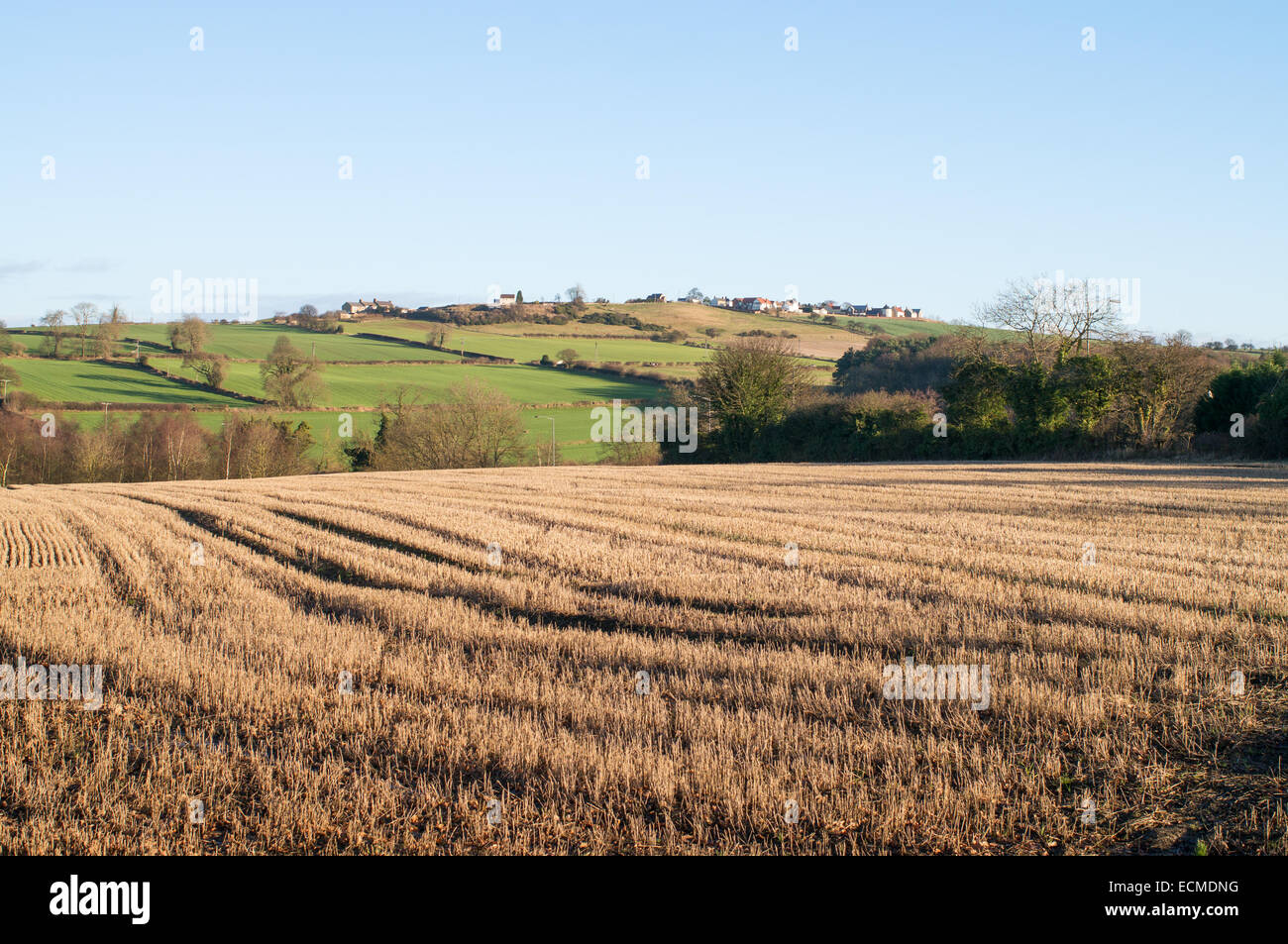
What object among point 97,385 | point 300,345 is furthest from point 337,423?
point 300,345

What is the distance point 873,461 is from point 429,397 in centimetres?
3728

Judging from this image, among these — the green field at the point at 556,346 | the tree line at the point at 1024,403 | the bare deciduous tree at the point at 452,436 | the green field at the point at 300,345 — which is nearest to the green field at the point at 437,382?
the green field at the point at 300,345

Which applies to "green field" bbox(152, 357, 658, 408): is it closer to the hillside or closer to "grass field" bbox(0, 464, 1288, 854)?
the hillside

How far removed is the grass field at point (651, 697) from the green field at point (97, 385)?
55.5 meters

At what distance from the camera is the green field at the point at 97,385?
209 feet

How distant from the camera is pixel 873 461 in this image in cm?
4703

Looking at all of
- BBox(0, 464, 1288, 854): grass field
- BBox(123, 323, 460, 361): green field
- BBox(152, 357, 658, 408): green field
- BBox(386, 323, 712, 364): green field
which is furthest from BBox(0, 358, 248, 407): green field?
BBox(0, 464, 1288, 854): grass field

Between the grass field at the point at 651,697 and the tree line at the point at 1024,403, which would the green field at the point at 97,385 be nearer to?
the tree line at the point at 1024,403

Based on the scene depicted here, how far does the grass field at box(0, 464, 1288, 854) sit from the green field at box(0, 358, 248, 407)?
55523mm

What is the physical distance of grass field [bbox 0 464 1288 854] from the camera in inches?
213

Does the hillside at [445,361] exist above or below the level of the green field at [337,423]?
above
